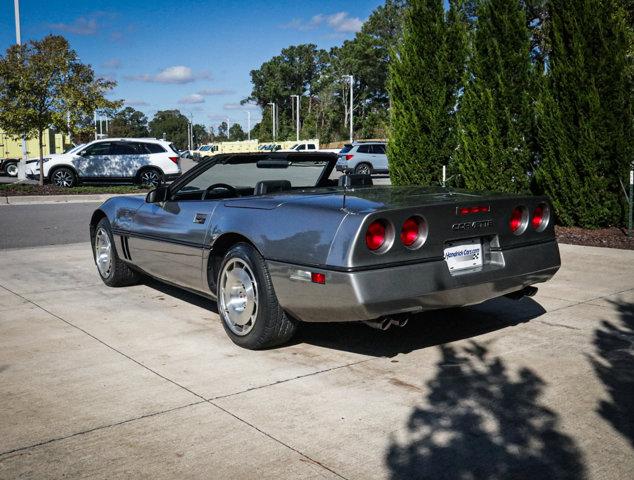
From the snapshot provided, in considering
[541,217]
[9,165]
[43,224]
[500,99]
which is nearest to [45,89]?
[43,224]

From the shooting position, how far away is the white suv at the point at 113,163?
2141cm

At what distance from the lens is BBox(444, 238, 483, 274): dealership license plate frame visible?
4082mm

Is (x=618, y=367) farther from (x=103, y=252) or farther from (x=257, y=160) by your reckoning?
(x=103, y=252)

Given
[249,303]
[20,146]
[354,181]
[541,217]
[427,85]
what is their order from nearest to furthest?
[249,303], [541,217], [354,181], [427,85], [20,146]

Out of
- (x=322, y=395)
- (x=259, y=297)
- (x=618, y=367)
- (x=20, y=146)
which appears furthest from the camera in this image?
(x=20, y=146)

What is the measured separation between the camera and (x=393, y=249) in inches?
150

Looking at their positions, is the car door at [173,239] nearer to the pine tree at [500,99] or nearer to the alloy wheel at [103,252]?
the alloy wheel at [103,252]

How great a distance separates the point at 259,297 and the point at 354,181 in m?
1.33

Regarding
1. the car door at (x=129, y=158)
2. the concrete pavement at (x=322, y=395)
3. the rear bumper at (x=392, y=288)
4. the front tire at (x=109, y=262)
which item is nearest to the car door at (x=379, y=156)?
the car door at (x=129, y=158)

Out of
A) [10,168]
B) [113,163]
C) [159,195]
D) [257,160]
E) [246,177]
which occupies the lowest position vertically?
[159,195]

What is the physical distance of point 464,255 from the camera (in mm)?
4172

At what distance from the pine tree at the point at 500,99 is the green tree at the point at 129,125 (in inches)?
4613

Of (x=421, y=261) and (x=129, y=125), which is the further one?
(x=129, y=125)

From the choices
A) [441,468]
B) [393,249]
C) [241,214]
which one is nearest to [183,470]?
[441,468]
